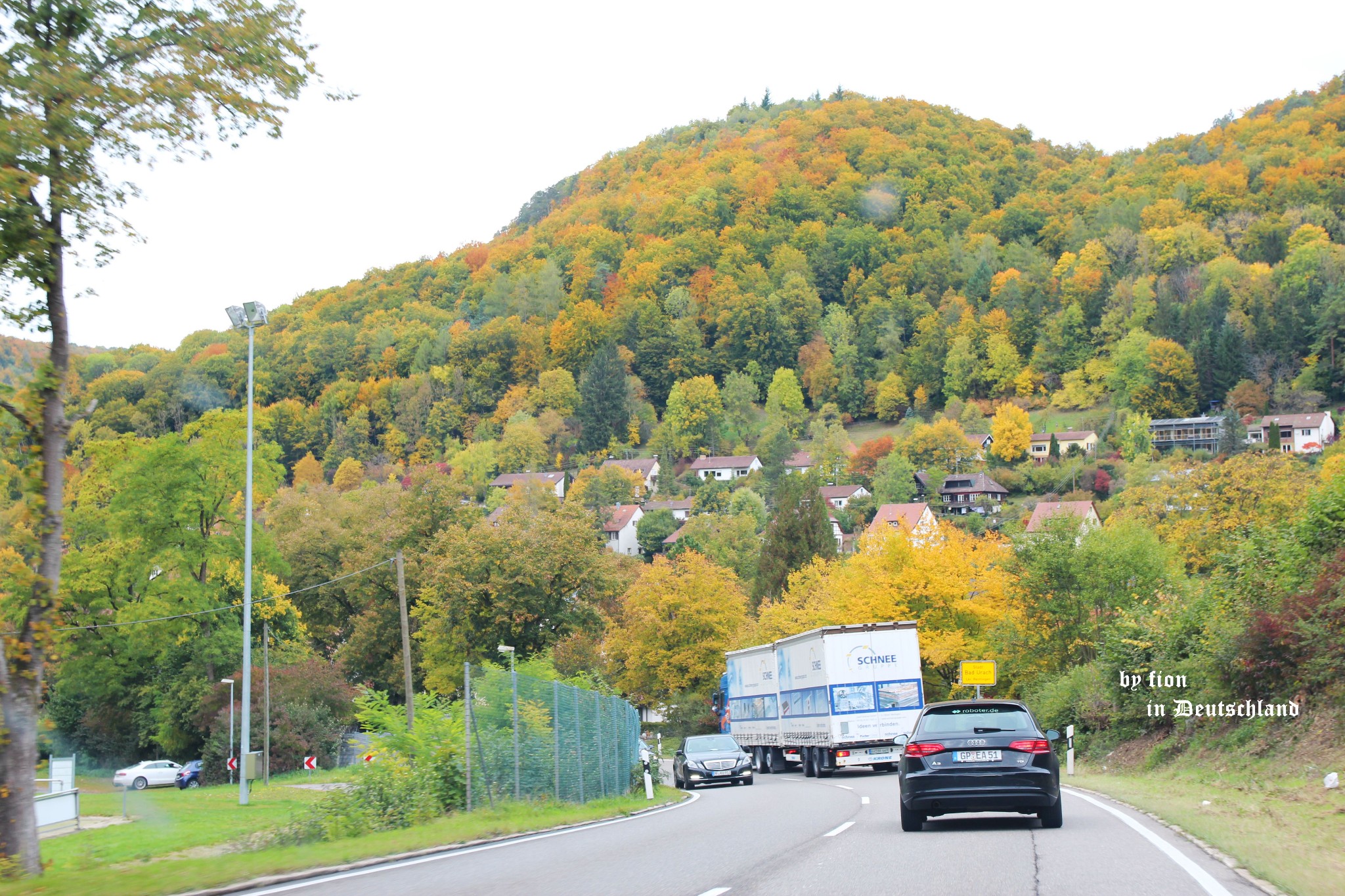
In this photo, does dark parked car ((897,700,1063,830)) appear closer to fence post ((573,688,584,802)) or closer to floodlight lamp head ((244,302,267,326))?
fence post ((573,688,584,802))

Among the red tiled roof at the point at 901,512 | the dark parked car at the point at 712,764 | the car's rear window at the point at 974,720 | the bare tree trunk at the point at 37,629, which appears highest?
the red tiled roof at the point at 901,512

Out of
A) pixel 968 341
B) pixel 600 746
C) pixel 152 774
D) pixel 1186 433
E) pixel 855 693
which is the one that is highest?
pixel 968 341

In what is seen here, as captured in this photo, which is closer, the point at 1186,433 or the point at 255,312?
the point at 255,312

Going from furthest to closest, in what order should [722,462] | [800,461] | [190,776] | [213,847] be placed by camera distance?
1. [722,462]
2. [800,461]
3. [190,776]
4. [213,847]

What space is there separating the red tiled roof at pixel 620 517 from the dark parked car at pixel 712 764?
9882 cm

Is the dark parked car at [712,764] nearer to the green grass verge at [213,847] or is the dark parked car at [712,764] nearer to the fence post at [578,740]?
the green grass verge at [213,847]

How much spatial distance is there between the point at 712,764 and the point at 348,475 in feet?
462

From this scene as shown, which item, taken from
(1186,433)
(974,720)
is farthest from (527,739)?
(1186,433)

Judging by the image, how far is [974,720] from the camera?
13008 mm

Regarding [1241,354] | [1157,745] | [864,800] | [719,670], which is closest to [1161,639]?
[1157,745]

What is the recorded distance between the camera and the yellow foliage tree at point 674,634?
5800 centimetres

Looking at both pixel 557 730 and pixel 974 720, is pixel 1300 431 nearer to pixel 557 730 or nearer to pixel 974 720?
pixel 557 730

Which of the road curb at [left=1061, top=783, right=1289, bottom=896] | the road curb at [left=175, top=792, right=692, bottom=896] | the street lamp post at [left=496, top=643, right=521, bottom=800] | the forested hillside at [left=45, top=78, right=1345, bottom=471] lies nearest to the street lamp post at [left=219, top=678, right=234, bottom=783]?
the street lamp post at [left=496, top=643, right=521, bottom=800]

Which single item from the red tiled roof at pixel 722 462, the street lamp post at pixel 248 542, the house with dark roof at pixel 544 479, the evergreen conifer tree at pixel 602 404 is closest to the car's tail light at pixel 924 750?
the street lamp post at pixel 248 542
